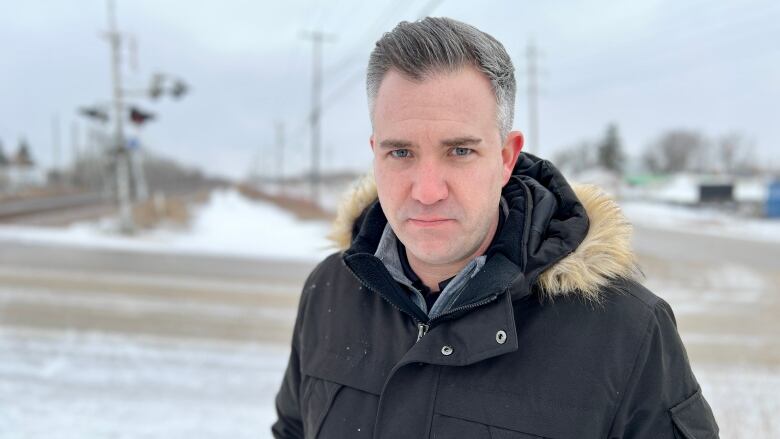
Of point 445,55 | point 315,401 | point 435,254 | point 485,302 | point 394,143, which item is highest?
point 445,55

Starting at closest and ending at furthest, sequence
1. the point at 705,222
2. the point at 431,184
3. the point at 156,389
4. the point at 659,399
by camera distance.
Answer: the point at 659,399, the point at 431,184, the point at 156,389, the point at 705,222

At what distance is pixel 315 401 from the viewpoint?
1646 mm

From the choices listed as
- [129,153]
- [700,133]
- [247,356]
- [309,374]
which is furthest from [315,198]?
[700,133]

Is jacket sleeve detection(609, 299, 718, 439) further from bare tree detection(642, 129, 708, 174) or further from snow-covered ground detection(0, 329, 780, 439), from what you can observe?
bare tree detection(642, 129, 708, 174)

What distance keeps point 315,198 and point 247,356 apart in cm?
2217

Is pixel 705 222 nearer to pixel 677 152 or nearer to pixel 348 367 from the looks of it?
pixel 348 367

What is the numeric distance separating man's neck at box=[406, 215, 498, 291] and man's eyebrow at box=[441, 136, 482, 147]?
0.30m

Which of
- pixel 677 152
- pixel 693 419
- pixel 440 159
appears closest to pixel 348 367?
pixel 440 159

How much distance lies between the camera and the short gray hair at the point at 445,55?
1338mm

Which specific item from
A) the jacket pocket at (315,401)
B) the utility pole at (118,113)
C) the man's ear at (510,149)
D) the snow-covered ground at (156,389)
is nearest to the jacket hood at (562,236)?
the man's ear at (510,149)

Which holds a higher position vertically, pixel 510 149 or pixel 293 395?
pixel 510 149

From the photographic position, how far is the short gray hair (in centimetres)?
134

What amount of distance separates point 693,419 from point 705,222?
2581cm

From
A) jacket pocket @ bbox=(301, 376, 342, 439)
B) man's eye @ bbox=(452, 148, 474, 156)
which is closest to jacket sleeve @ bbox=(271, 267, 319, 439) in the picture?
jacket pocket @ bbox=(301, 376, 342, 439)
